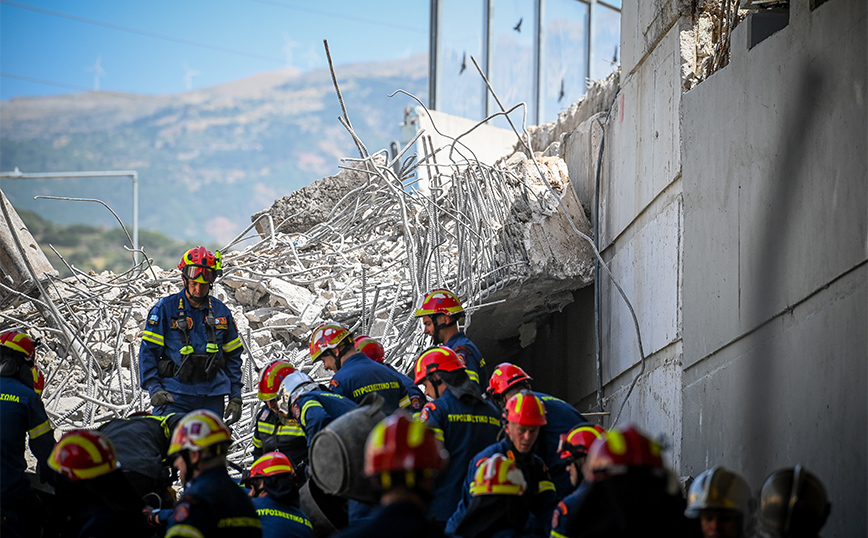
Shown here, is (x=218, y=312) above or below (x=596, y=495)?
above

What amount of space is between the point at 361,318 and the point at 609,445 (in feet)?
20.4

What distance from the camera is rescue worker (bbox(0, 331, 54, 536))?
187 inches

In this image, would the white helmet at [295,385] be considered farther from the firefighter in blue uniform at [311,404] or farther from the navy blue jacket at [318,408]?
the navy blue jacket at [318,408]

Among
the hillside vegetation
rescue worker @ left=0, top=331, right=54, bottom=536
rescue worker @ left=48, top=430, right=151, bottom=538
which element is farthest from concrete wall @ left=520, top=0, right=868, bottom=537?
the hillside vegetation

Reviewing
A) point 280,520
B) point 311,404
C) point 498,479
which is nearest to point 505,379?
point 311,404

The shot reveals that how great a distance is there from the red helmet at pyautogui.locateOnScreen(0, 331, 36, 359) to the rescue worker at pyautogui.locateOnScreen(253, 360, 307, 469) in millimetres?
1397

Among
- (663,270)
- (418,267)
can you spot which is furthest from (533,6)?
(663,270)

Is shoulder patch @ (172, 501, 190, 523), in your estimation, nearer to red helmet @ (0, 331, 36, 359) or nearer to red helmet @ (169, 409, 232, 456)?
red helmet @ (169, 409, 232, 456)

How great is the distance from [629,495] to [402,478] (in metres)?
0.71

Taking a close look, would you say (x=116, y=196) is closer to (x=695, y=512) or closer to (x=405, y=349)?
(x=405, y=349)

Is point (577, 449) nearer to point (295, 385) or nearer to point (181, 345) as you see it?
point (295, 385)

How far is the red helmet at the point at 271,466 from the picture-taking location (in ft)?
15.3

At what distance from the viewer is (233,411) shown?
6492 millimetres

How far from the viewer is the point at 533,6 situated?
702 inches
